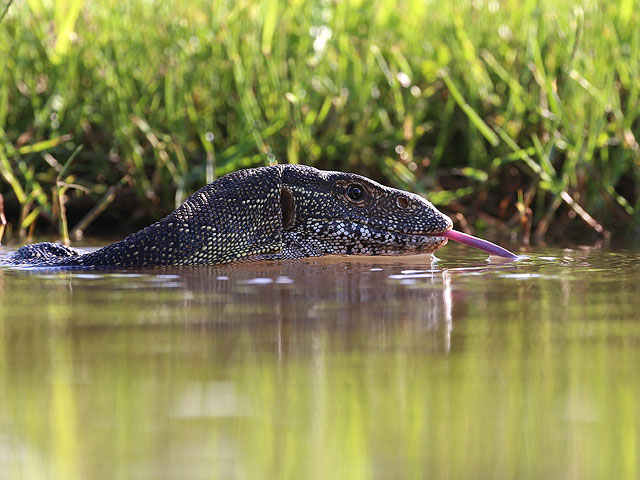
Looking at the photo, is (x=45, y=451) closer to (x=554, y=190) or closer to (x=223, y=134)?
(x=554, y=190)

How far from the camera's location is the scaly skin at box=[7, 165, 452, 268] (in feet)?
20.7

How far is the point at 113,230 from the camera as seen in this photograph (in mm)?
9039

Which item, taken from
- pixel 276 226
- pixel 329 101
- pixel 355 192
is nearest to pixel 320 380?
pixel 276 226

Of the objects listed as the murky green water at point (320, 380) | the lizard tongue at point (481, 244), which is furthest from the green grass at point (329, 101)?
the murky green water at point (320, 380)

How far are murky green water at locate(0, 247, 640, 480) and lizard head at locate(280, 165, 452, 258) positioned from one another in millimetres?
1152

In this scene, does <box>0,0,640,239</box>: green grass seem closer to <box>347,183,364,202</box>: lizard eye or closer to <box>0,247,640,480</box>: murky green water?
<box>347,183,364,202</box>: lizard eye

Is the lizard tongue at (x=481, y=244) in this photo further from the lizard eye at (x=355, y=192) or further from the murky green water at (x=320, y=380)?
the murky green water at (x=320, y=380)

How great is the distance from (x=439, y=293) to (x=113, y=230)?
Answer: 4554mm

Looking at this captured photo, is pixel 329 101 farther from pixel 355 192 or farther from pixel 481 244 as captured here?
pixel 481 244

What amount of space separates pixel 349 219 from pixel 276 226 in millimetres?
421

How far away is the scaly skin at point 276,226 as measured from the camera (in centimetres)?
631

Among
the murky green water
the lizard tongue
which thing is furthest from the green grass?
the murky green water

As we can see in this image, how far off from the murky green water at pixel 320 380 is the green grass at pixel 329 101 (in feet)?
10.0

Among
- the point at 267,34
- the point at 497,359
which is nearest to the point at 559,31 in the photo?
the point at 267,34
